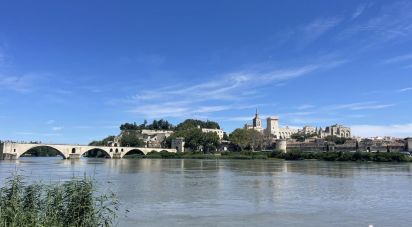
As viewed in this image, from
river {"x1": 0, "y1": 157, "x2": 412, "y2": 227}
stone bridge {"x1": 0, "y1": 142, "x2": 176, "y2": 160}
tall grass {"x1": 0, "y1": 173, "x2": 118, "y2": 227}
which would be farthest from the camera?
stone bridge {"x1": 0, "y1": 142, "x2": 176, "y2": 160}

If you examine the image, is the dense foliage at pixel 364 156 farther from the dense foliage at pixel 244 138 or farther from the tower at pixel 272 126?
the tower at pixel 272 126

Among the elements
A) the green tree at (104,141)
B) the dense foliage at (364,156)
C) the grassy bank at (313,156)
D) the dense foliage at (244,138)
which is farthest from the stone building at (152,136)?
the dense foliage at (364,156)

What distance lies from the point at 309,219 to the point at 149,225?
605cm

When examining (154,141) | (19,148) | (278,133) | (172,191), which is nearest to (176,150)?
(154,141)

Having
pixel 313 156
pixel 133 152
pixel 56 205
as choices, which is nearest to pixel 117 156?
pixel 133 152

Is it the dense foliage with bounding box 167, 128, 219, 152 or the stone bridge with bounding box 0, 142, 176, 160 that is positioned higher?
the dense foliage with bounding box 167, 128, 219, 152

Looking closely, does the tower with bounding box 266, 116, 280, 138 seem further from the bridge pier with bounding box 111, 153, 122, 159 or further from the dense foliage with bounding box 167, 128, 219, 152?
the bridge pier with bounding box 111, 153, 122, 159

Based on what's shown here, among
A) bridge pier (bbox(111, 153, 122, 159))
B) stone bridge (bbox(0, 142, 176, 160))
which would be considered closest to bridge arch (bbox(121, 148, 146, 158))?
stone bridge (bbox(0, 142, 176, 160))

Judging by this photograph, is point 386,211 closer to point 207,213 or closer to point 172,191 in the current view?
point 207,213

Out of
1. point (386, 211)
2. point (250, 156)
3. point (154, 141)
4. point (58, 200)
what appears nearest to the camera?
point (58, 200)

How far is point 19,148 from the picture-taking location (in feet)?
269

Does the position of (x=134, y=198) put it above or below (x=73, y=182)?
below

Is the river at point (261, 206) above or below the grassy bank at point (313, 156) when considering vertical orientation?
below

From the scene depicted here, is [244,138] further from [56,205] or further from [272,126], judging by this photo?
[56,205]
